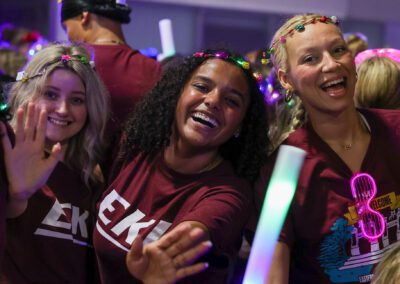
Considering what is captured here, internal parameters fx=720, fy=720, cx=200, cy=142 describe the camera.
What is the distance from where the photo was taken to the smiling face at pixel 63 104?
2.40m

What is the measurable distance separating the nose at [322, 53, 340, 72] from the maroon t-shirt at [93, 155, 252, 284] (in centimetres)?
42

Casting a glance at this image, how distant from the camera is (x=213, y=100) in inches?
85.3

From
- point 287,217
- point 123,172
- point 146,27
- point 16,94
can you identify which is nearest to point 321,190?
point 287,217

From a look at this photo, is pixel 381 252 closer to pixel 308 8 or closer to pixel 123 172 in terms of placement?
pixel 123 172

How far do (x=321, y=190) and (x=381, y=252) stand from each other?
248mm

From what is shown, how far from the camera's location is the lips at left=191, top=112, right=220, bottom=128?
2.16 m

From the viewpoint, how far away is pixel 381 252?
6.87 ft

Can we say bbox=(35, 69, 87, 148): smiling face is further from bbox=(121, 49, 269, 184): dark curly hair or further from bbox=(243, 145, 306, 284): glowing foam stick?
bbox=(243, 145, 306, 284): glowing foam stick

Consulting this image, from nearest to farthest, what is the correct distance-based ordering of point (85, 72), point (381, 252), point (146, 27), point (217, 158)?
1. point (381, 252)
2. point (217, 158)
3. point (85, 72)
4. point (146, 27)

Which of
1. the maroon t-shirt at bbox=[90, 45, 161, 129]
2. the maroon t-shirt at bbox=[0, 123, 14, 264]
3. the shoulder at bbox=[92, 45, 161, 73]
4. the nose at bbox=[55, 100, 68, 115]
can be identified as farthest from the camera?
the shoulder at bbox=[92, 45, 161, 73]

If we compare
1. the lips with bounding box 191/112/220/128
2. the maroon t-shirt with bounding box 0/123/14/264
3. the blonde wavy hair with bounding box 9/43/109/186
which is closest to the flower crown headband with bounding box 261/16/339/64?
the lips with bounding box 191/112/220/128

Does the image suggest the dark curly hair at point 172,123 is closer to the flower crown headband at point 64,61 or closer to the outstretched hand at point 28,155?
the flower crown headband at point 64,61

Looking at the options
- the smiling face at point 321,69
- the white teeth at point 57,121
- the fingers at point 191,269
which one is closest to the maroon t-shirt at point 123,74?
the white teeth at point 57,121

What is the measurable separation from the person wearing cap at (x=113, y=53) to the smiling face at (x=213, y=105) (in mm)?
516
